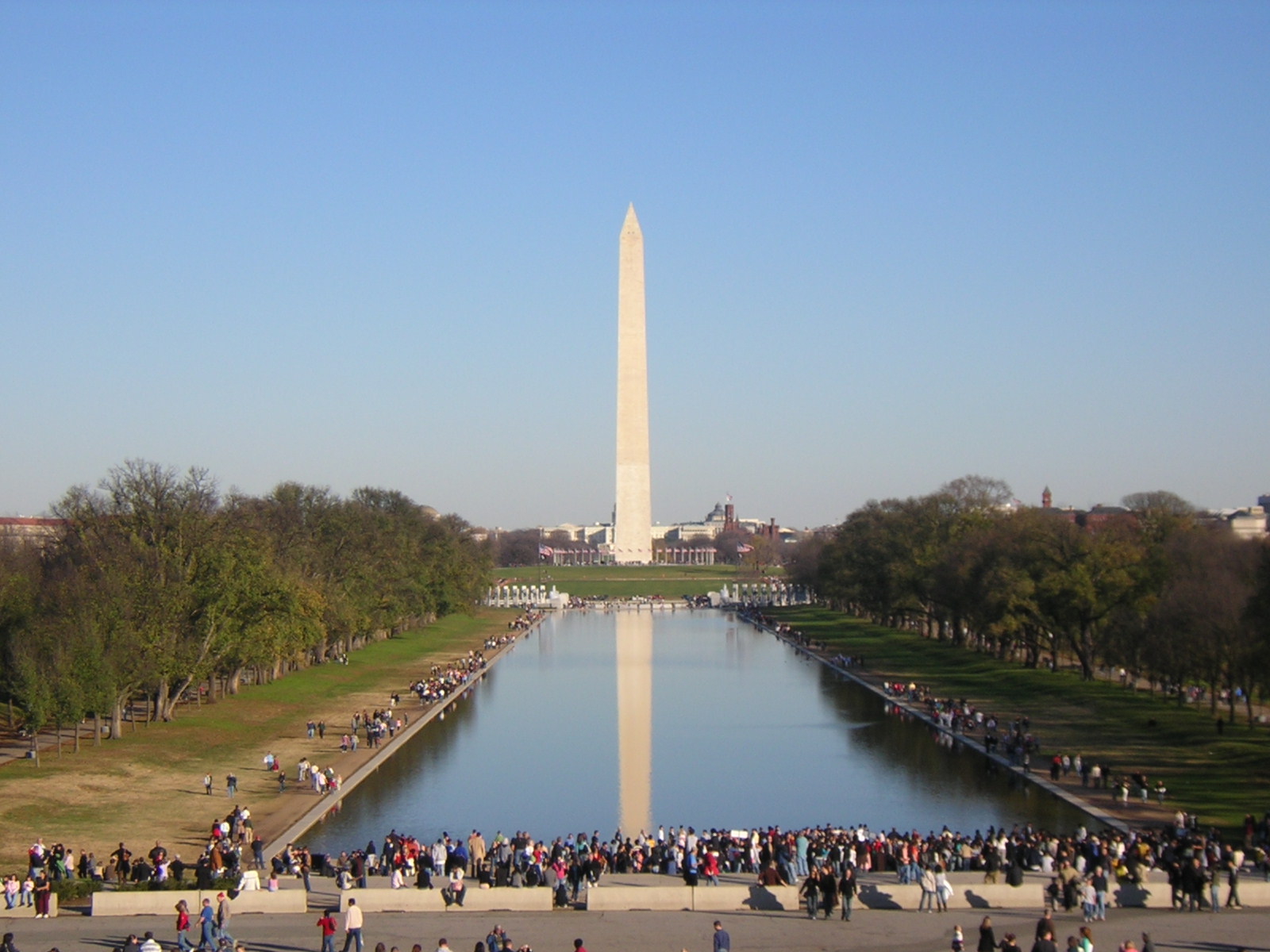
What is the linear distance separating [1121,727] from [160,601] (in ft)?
89.8

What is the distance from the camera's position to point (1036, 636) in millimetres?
58594

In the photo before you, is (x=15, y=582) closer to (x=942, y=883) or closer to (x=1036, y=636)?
(x=942, y=883)

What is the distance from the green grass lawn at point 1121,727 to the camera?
30906 mm

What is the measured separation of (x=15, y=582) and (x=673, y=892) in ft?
90.1

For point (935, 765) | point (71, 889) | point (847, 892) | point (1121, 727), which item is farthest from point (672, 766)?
point (71, 889)

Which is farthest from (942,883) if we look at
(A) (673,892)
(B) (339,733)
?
(B) (339,733)

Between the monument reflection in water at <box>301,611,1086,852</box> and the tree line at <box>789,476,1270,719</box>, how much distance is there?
20.7ft

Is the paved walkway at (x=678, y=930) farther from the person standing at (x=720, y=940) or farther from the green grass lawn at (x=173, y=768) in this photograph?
Answer: the green grass lawn at (x=173, y=768)

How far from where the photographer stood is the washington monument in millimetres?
111875

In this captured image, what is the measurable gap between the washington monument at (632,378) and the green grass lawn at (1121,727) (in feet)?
170

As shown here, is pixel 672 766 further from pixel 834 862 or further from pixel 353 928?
pixel 353 928

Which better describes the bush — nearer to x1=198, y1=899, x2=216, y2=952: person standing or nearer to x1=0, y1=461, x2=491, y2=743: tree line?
x1=198, y1=899, x2=216, y2=952: person standing

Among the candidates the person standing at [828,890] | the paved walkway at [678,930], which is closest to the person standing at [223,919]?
the paved walkway at [678,930]

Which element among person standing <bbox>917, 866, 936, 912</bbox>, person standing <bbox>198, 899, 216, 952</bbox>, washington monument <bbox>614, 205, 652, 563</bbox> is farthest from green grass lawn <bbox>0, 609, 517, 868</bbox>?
washington monument <bbox>614, 205, 652, 563</bbox>
